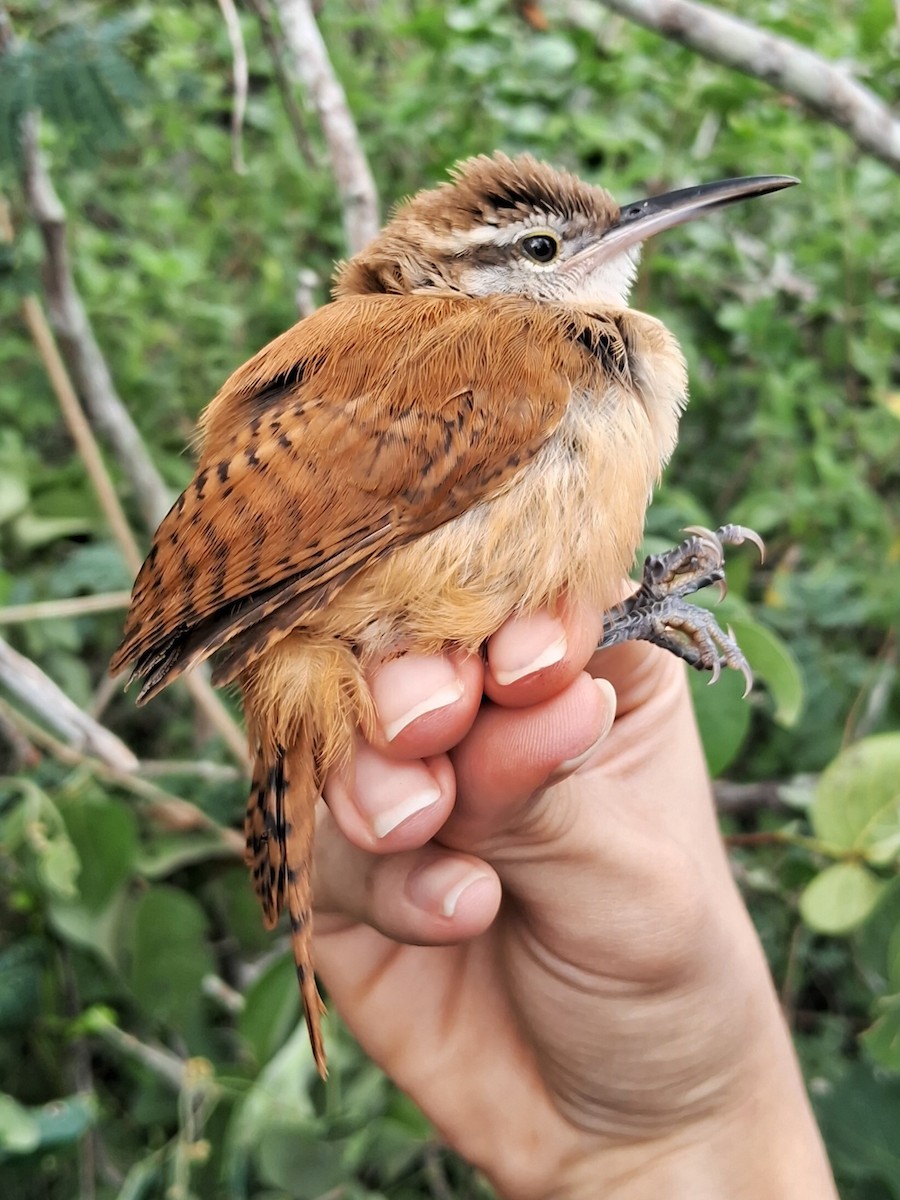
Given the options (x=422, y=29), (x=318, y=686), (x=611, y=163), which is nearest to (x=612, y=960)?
(x=318, y=686)

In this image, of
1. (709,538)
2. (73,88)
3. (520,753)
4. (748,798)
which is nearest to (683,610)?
(709,538)

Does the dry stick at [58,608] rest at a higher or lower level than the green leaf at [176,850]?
higher

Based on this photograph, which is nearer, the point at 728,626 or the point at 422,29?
the point at 728,626

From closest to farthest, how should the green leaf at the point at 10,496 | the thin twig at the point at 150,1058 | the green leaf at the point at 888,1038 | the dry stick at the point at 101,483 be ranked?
the green leaf at the point at 888,1038
the thin twig at the point at 150,1058
the dry stick at the point at 101,483
the green leaf at the point at 10,496

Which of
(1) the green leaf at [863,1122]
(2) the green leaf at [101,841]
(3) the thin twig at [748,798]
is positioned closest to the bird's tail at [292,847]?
(2) the green leaf at [101,841]

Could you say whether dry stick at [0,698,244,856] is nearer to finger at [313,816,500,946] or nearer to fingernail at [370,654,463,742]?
finger at [313,816,500,946]

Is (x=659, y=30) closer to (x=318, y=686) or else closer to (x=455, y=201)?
(x=455, y=201)

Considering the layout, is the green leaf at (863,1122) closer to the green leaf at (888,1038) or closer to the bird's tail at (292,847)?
the green leaf at (888,1038)
